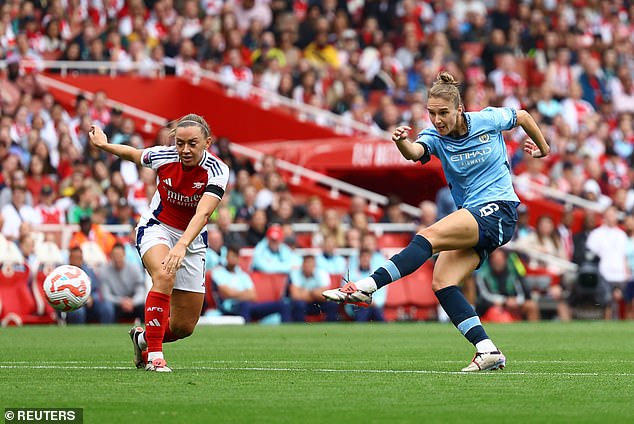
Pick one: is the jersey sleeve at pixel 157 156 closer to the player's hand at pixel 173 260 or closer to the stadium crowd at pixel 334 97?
the player's hand at pixel 173 260

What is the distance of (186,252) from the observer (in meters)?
10.3

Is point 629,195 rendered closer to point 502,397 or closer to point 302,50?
point 302,50

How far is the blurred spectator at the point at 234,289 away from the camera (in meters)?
20.7

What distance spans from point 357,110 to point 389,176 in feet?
5.43

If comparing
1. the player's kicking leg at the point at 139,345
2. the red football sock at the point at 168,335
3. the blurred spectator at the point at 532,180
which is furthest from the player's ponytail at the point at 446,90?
the blurred spectator at the point at 532,180

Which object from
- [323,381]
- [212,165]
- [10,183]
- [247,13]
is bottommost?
[323,381]

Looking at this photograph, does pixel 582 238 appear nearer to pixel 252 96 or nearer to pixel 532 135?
pixel 252 96

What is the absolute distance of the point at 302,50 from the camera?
28.4 meters

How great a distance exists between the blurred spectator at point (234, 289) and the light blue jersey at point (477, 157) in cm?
1071

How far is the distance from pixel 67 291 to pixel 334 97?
1686 cm

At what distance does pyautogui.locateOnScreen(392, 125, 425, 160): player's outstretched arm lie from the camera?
31.6 feet

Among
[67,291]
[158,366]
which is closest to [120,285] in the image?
[67,291]

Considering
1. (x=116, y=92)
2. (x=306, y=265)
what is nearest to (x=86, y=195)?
(x=306, y=265)

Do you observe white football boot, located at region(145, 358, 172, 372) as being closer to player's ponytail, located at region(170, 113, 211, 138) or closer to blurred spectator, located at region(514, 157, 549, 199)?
player's ponytail, located at region(170, 113, 211, 138)
